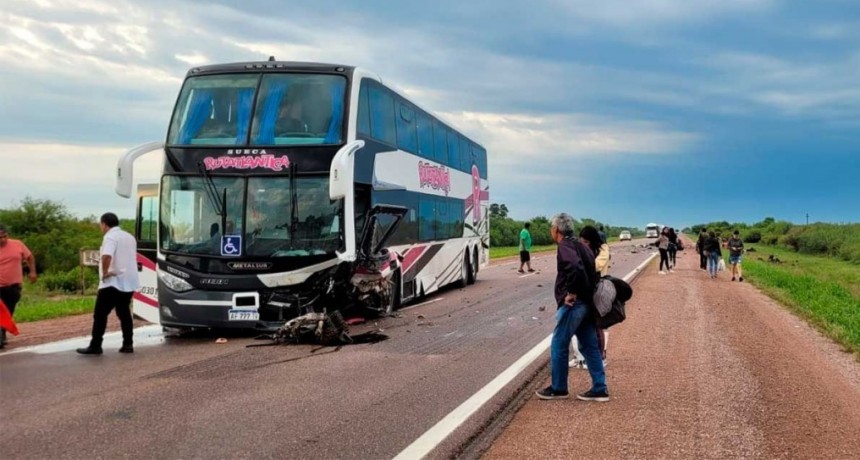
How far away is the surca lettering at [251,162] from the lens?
37.2 ft

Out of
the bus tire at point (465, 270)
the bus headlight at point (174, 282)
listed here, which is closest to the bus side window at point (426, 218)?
the bus tire at point (465, 270)

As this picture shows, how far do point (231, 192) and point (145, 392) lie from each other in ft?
14.9

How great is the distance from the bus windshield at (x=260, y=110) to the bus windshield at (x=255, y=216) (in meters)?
0.63

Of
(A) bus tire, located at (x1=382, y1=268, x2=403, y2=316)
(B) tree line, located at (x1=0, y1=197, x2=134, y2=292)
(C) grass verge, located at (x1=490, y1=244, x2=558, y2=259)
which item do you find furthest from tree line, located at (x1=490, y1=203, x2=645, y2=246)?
(A) bus tire, located at (x1=382, y1=268, x2=403, y2=316)

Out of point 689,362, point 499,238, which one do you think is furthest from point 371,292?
point 499,238

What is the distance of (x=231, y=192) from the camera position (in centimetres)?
1134

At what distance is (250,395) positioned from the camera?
23.7 ft

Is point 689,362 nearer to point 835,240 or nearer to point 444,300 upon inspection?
point 444,300

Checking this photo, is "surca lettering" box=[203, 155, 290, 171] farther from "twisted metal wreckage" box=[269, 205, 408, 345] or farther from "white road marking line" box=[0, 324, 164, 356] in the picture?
Result: "white road marking line" box=[0, 324, 164, 356]

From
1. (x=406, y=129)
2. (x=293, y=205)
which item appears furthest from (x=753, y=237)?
(x=293, y=205)

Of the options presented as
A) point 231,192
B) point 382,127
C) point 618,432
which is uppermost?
point 382,127

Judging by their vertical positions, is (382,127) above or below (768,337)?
above

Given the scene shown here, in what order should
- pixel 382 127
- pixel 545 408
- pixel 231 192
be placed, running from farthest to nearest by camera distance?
pixel 382 127 → pixel 231 192 → pixel 545 408

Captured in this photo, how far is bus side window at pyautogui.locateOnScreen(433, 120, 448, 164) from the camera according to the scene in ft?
60.8
